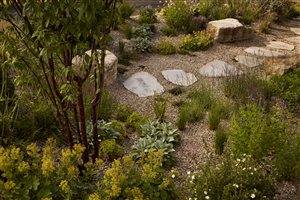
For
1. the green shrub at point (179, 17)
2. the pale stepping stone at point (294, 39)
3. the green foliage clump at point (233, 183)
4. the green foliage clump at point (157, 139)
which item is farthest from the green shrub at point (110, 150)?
the pale stepping stone at point (294, 39)

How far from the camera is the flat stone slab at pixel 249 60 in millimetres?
6425

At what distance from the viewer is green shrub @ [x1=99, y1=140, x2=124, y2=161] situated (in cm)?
389

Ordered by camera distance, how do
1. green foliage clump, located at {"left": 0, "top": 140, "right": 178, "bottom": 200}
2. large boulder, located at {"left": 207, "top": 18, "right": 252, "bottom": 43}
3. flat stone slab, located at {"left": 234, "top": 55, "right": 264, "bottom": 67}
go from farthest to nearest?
large boulder, located at {"left": 207, "top": 18, "right": 252, "bottom": 43} → flat stone slab, located at {"left": 234, "top": 55, "right": 264, "bottom": 67} → green foliage clump, located at {"left": 0, "top": 140, "right": 178, "bottom": 200}

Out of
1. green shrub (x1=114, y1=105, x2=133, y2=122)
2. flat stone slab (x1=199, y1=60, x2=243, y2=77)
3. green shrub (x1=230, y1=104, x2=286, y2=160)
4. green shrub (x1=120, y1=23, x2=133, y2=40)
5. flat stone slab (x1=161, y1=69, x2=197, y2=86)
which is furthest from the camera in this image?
green shrub (x1=120, y1=23, x2=133, y2=40)

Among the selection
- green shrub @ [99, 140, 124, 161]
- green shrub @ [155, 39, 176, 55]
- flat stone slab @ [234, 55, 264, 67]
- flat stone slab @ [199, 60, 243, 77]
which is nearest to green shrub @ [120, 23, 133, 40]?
green shrub @ [155, 39, 176, 55]

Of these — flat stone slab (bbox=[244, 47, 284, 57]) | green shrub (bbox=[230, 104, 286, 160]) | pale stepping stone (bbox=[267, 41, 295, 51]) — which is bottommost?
pale stepping stone (bbox=[267, 41, 295, 51])

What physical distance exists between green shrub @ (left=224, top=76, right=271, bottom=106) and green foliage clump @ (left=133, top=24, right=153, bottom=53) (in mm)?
1853

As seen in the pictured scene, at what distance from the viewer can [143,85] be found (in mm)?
5633

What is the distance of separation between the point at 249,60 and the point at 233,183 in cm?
386

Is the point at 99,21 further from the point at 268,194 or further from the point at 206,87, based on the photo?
the point at 206,87

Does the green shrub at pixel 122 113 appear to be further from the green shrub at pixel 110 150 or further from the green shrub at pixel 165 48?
the green shrub at pixel 165 48

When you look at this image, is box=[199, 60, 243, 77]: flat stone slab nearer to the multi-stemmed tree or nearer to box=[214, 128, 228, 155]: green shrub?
box=[214, 128, 228, 155]: green shrub

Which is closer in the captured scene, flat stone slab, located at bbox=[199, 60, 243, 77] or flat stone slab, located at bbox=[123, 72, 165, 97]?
flat stone slab, located at bbox=[123, 72, 165, 97]

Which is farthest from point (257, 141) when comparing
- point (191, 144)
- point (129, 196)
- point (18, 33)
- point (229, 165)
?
point (18, 33)
